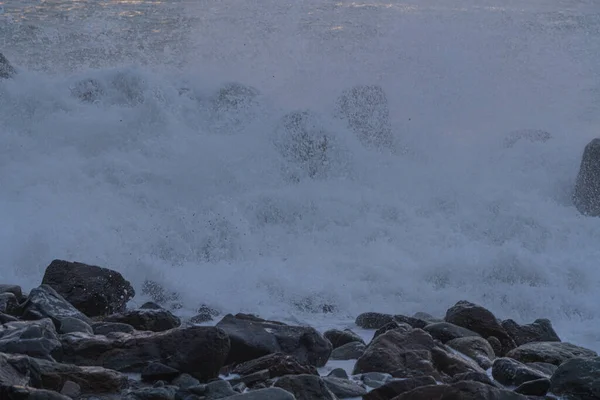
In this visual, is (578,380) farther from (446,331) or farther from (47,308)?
(47,308)

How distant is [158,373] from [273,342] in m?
0.82

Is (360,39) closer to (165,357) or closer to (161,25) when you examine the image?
(161,25)

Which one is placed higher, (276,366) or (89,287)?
(276,366)

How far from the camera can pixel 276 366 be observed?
432cm

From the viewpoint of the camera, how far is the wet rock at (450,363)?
182 inches

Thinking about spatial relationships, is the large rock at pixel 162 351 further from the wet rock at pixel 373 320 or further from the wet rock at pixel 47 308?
the wet rock at pixel 373 320

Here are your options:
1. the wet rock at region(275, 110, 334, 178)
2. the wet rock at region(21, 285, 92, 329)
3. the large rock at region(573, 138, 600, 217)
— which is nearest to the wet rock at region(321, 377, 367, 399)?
the wet rock at region(21, 285, 92, 329)

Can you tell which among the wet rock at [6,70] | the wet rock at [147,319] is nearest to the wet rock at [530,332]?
the wet rock at [147,319]

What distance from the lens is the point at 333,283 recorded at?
7172 mm

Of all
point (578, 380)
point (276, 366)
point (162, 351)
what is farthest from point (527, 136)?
point (162, 351)

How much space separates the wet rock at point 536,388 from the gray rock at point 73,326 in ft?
7.31

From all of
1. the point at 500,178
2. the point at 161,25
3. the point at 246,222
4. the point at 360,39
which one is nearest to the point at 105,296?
the point at 246,222

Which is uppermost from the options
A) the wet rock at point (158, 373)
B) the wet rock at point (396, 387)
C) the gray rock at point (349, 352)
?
the wet rock at point (158, 373)

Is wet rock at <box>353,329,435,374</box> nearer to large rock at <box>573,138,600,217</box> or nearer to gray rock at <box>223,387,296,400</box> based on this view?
gray rock at <box>223,387,296,400</box>
